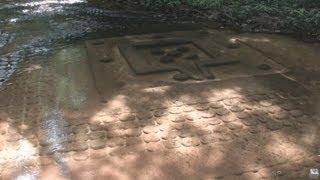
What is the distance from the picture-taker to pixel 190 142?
343 centimetres

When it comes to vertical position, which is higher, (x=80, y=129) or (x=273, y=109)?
(x=273, y=109)

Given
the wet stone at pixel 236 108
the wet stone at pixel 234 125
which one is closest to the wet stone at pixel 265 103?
the wet stone at pixel 236 108

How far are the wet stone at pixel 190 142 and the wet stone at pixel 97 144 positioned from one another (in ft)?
2.11

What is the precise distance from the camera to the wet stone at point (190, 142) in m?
3.40

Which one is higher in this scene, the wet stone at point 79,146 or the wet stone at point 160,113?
the wet stone at point 160,113

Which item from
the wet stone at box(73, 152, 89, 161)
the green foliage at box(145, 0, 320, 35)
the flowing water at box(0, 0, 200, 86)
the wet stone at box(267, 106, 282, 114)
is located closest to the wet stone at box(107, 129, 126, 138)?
the wet stone at box(73, 152, 89, 161)

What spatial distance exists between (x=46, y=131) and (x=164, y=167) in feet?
3.82

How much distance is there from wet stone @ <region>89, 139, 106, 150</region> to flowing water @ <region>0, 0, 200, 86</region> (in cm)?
195

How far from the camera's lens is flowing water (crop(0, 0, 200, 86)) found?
19.5 feet

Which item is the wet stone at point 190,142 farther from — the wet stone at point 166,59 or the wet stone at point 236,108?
the wet stone at point 166,59

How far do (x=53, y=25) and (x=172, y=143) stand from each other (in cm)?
443

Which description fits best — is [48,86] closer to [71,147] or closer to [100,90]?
[100,90]

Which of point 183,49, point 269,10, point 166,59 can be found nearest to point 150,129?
point 166,59

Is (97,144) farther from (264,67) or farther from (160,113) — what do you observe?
(264,67)
